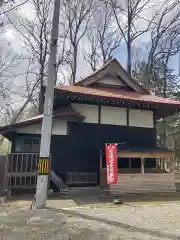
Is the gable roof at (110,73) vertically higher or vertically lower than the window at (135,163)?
higher

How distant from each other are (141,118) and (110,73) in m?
3.38

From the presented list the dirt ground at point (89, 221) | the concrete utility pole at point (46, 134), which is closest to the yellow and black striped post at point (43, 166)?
the concrete utility pole at point (46, 134)

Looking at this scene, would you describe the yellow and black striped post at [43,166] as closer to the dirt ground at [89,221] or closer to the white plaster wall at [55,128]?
the dirt ground at [89,221]

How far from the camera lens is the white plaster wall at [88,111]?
14.8 metres

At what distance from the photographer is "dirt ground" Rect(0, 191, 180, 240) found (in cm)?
605

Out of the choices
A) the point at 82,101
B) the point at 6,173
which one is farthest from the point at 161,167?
the point at 6,173

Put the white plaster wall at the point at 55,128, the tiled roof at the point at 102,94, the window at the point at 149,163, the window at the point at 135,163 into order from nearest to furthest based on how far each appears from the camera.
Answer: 1. the tiled roof at the point at 102,94
2. the white plaster wall at the point at 55,128
3. the window at the point at 135,163
4. the window at the point at 149,163

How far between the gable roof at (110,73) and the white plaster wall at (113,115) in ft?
6.58

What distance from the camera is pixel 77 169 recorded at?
1455 cm

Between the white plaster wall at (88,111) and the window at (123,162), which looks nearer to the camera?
the white plaster wall at (88,111)

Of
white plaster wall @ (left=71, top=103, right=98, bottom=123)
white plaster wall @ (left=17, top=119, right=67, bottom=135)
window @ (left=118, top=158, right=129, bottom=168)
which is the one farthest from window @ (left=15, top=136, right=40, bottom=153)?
window @ (left=118, top=158, right=129, bottom=168)

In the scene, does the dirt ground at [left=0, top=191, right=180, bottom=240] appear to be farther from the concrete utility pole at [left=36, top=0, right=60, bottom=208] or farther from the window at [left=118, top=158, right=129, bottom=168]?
the window at [left=118, top=158, right=129, bottom=168]

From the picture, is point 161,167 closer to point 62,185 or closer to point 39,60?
point 62,185

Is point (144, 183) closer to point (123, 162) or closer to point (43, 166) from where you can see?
point (123, 162)
